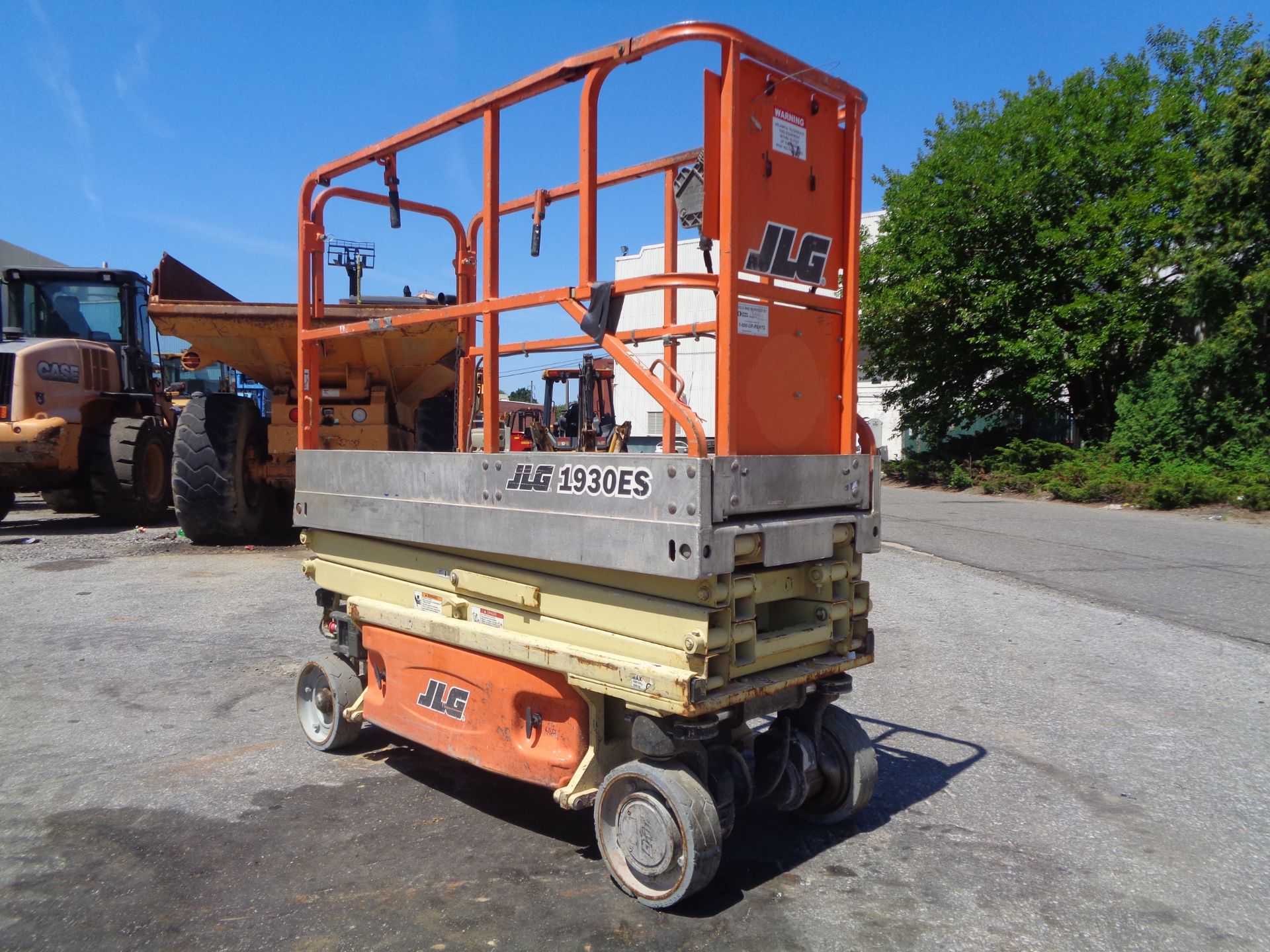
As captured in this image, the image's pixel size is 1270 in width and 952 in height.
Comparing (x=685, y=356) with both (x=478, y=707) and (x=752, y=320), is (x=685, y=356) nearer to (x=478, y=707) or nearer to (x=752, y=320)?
(x=752, y=320)

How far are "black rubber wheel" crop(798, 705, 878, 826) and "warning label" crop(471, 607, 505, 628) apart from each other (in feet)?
4.60

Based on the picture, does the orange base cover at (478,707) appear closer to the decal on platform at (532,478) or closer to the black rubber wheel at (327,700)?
the black rubber wheel at (327,700)

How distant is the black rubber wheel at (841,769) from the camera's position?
3.84 metres

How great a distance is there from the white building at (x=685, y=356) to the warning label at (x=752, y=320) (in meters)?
0.28

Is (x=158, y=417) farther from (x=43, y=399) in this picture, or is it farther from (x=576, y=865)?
(x=576, y=865)

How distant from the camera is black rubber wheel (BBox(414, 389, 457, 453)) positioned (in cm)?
1067

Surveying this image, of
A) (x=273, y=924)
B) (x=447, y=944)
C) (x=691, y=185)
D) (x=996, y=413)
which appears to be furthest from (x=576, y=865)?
(x=996, y=413)

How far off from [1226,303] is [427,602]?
20.3m

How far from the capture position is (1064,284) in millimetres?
23234

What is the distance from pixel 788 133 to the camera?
352 centimetres

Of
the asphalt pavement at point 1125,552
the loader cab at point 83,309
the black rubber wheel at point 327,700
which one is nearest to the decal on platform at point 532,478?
the black rubber wheel at point 327,700

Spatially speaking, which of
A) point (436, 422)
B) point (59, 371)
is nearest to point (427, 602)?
point (436, 422)

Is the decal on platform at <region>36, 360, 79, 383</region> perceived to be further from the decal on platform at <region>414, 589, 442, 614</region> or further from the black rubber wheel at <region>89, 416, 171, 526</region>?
the decal on platform at <region>414, 589, 442, 614</region>

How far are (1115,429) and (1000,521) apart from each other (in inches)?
291
